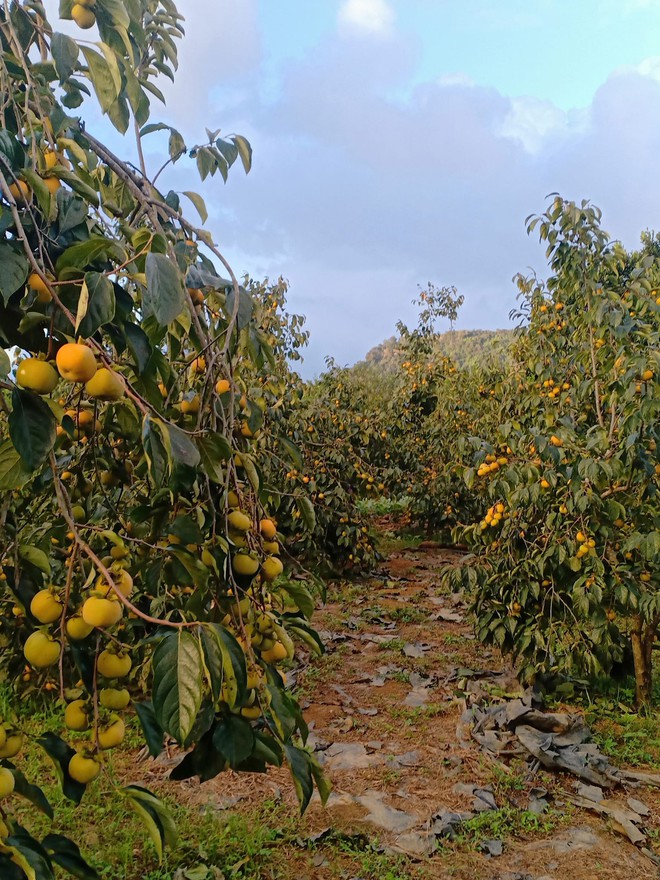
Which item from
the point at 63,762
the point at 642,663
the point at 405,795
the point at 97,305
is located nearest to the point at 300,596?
the point at 63,762

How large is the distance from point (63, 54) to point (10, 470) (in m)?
0.75

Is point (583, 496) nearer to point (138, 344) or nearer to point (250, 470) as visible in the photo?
point (250, 470)

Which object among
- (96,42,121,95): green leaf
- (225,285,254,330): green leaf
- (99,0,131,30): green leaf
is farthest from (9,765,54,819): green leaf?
(99,0,131,30): green leaf

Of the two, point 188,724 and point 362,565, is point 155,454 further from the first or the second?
point 362,565

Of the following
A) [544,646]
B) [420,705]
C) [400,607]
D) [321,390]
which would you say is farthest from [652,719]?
[321,390]

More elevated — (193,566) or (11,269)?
(11,269)

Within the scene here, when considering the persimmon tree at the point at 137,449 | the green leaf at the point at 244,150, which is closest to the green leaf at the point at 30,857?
the persimmon tree at the point at 137,449

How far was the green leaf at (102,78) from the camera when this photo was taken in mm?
1175

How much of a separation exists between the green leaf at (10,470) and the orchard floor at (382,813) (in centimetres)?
173

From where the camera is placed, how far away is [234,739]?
1033mm

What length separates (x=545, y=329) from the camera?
455 cm

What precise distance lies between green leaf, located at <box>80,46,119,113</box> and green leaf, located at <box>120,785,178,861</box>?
1135mm

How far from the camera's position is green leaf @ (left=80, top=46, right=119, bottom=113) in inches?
46.2

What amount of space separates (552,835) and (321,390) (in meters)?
6.30
